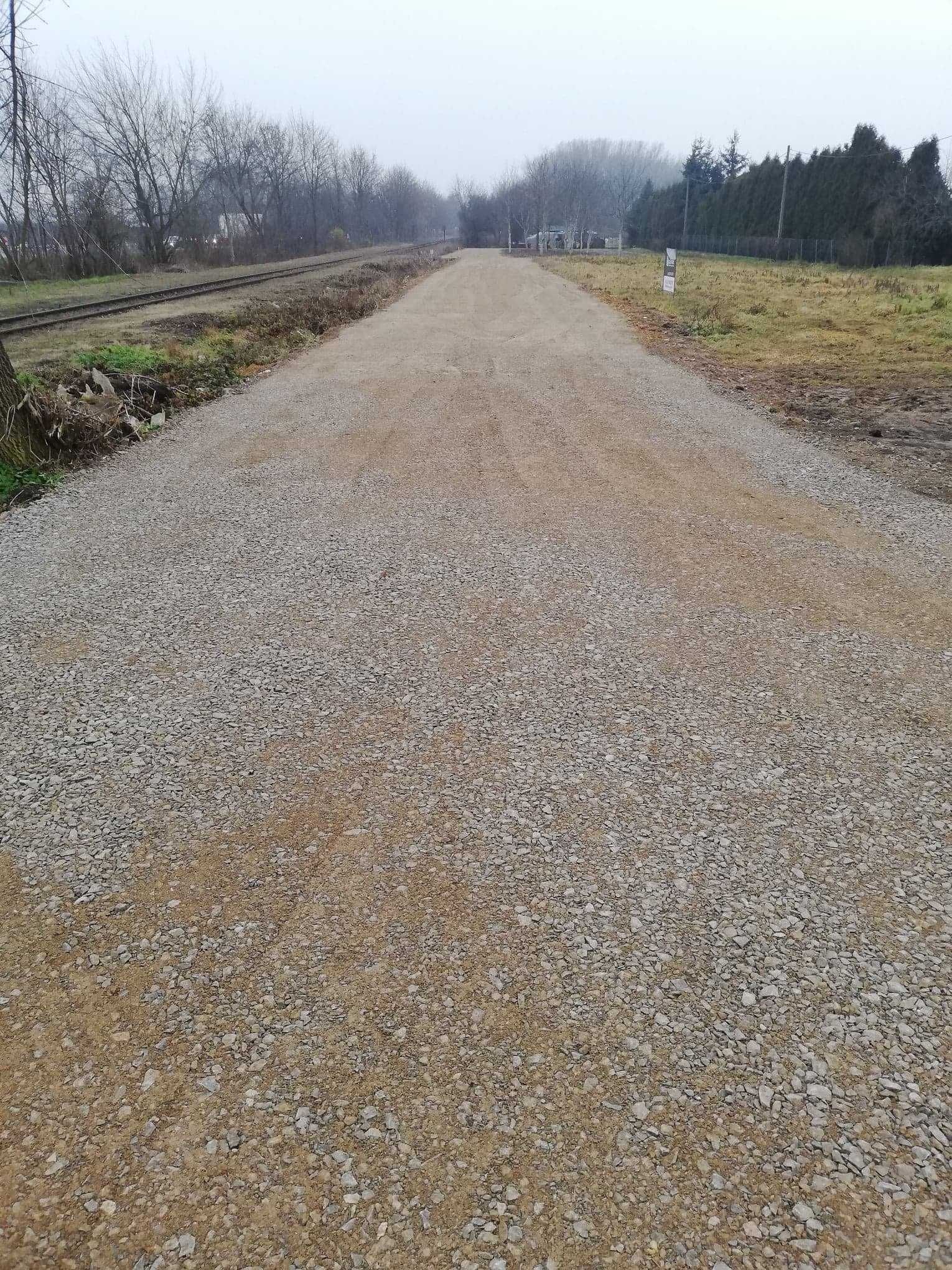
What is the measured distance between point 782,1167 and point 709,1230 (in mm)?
278

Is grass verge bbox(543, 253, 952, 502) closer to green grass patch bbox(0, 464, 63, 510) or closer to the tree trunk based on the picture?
green grass patch bbox(0, 464, 63, 510)

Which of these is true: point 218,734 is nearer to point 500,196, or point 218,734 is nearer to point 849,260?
point 849,260

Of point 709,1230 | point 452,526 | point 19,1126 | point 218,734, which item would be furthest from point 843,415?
point 19,1126

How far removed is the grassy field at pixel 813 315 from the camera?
13773 millimetres

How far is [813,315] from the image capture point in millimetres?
19859

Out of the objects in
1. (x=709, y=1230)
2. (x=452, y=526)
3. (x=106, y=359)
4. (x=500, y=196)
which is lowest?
(x=709, y=1230)

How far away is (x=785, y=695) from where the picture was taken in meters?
4.18

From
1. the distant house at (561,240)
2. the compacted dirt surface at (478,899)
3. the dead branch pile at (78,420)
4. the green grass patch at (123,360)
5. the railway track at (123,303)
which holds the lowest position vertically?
the compacted dirt surface at (478,899)

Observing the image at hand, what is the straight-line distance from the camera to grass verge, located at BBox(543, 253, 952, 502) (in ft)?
30.2

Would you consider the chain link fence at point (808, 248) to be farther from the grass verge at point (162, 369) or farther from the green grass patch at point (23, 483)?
the green grass patch at point (23, 483)

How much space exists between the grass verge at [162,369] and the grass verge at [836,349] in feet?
26.2

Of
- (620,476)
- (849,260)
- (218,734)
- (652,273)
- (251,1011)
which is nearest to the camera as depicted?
(251,1011)

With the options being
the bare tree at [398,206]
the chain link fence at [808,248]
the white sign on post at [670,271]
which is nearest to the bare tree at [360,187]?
the bare tree at [398,206]

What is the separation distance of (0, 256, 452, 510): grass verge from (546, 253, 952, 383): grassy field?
8774mm
